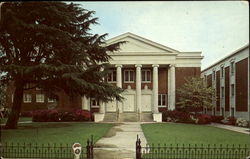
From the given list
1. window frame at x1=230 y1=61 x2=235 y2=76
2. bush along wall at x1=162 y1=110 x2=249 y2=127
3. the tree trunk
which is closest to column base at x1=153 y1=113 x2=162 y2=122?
bush along wall at x1=162 y1=110 x2=249 y2=127

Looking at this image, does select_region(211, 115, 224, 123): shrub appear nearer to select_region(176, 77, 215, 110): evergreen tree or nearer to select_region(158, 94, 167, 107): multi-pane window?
select_region(176, 77, 215, 110): evergreen tree

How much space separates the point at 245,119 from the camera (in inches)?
1107

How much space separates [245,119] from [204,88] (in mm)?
6161

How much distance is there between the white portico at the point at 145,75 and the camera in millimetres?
36219

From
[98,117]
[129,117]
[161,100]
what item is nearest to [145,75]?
[161,100]

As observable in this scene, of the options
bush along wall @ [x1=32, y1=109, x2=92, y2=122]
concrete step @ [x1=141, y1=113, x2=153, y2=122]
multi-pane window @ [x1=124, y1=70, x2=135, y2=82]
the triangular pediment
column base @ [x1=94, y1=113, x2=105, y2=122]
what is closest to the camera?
bush along wall @ [x1=32, y1=109, x2=92, y2=122]

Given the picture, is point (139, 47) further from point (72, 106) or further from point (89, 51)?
point (89, 51)

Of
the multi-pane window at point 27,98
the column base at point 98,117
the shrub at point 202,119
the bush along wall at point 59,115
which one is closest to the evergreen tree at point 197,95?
the shrub at point 202,119

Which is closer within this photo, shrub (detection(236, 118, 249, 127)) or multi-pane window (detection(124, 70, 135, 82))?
shrub (detection(236, 118, 249, 127))

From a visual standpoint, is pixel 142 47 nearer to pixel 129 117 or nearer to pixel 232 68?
pixel 129 117

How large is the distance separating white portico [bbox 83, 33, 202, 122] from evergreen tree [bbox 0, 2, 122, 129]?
48.5ft

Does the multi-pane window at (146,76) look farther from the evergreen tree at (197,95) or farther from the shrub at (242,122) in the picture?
the shrub at (242,122)

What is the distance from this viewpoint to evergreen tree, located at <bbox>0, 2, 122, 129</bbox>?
16.6 meters

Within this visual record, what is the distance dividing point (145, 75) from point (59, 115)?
14561 mm
